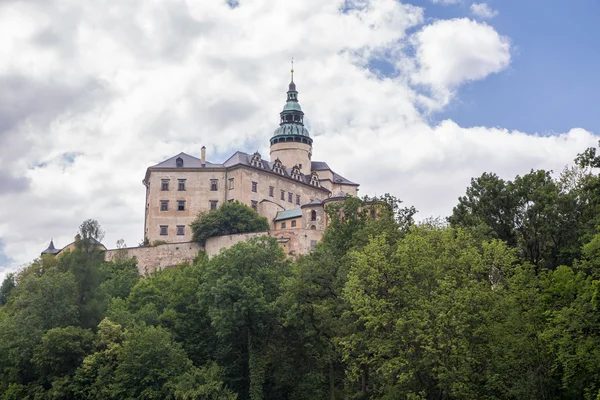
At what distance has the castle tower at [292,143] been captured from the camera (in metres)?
107

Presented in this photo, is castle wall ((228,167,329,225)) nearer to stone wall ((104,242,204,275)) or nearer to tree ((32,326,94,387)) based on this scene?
A: stone wall ((104,242,204,275))

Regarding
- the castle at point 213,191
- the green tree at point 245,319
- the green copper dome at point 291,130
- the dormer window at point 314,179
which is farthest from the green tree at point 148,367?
the green copper dome at point 291,130

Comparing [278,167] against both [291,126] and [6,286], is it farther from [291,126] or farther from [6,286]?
[6,286]

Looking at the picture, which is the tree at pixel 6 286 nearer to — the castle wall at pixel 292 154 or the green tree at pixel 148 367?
the castle wall at pixel 292 154

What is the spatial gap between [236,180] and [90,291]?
134 feet

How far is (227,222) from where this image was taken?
8619 centimetres

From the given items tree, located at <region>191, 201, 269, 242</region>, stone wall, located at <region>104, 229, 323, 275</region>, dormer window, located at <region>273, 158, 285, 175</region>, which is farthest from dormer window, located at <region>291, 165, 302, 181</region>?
stone wall, located at <region>104, 229, 323, 275</region>

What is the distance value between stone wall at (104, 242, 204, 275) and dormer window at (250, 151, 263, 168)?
15.7 meters

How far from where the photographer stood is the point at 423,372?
125 ft

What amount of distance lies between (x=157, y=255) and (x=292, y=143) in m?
29.9

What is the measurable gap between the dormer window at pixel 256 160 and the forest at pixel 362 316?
34214 mm

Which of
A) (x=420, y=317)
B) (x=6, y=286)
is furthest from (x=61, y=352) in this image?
(x=6, y=286)

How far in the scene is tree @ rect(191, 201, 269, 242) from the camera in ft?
282

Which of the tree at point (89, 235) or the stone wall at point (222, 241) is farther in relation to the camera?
the stone wall at point (222, 241)
